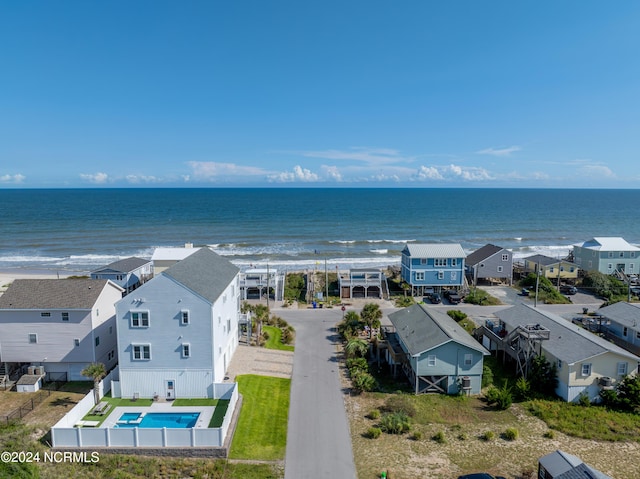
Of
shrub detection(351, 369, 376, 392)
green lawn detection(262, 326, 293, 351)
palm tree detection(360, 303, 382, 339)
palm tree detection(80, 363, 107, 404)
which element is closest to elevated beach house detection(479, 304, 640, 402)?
palm tree detection(360, 303, 382, 339)

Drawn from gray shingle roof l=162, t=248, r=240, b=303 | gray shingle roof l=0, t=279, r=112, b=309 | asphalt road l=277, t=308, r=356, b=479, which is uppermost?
gray shingle roof l=162, t=248, r=240, b=303

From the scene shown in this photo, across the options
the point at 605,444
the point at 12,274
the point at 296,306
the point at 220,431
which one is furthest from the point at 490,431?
the point at 12,274

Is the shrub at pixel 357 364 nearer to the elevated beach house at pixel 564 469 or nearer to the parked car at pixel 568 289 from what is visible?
Answer: the elevated beach house at pixel 564 469

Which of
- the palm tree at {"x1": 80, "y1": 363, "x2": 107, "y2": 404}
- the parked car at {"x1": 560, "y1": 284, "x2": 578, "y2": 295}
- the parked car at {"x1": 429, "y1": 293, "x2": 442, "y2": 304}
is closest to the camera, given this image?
the palm tree at {"x1": 80, "y1": 363, "x2": 107, "y2": 404}

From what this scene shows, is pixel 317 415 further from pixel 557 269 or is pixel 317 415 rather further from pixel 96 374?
pixel 557 269

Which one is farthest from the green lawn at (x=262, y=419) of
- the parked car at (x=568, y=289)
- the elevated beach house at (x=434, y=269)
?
the parked car at (x=568, y=289)

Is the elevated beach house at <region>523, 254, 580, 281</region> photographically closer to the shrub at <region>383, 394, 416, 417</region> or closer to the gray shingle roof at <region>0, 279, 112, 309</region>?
the shrub at <region>383, 394, 416, 417</region>

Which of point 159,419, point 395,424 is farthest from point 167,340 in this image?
point 395,424
